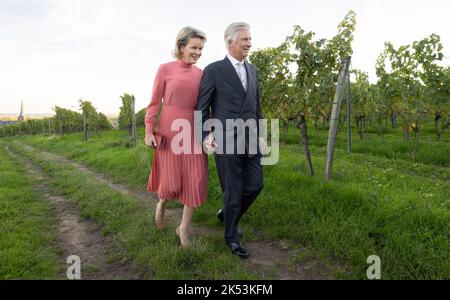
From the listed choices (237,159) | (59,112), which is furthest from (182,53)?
(59,112)

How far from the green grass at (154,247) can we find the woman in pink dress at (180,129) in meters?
0.23

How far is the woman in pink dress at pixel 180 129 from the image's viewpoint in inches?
125

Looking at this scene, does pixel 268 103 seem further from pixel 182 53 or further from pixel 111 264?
pixel 111 264

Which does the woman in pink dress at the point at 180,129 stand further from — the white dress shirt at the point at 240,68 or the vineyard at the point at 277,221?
the vineyard at the point at 277,221

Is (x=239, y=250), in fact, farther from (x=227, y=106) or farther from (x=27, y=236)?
(x=27, y=236)

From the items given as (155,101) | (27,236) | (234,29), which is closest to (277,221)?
(155,101)

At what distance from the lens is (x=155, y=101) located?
3301mm

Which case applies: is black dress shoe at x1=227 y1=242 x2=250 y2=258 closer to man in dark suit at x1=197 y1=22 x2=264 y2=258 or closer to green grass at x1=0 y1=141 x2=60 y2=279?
man in dark suit at x1=197 y1=22 x2=264 y2=258

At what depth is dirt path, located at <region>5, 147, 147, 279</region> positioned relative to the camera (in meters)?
2.92

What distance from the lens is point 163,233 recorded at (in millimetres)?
3619

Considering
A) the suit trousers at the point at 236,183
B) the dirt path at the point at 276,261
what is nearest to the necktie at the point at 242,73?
the suit trousers at the point at 236,183

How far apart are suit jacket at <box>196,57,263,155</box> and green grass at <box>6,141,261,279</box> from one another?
984mm

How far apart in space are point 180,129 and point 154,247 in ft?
3.98

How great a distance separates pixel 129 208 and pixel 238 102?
8.72 feet
